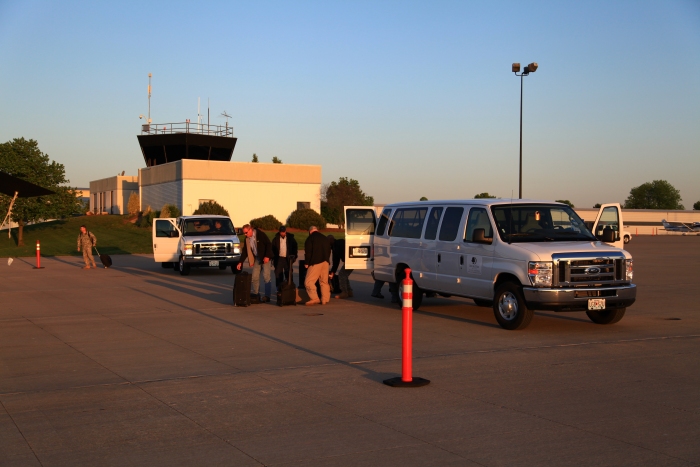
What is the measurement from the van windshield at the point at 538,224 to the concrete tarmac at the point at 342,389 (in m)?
1.59

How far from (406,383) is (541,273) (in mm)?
4662

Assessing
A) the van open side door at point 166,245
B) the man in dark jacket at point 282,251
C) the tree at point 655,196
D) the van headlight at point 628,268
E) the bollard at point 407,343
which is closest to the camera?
the bollard at point 407,343

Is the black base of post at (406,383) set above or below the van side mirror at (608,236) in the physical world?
below

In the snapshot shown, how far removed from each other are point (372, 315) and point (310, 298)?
217 centimetres

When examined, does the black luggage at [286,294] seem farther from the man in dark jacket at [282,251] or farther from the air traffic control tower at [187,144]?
the air traffic control tower at [187,144]

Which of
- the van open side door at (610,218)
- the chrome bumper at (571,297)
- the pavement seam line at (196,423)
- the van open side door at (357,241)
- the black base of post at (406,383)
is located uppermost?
the van open side door at (610,218)

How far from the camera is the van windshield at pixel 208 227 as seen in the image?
88.0 feet

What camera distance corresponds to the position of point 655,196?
178m

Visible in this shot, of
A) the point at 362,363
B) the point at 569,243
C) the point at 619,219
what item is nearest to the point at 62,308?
the point at 362,363

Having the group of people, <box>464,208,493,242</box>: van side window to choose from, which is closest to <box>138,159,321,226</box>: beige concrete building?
the group of people

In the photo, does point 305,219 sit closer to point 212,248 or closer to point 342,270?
point 212,248

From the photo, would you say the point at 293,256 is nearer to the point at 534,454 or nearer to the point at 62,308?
the point at 62,308

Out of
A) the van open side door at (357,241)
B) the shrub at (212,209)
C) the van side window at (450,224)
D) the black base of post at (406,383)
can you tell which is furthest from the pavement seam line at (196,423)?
the shrub at (212,209)

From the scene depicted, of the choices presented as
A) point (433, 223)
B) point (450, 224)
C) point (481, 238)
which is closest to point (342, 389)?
point (481, 238)
